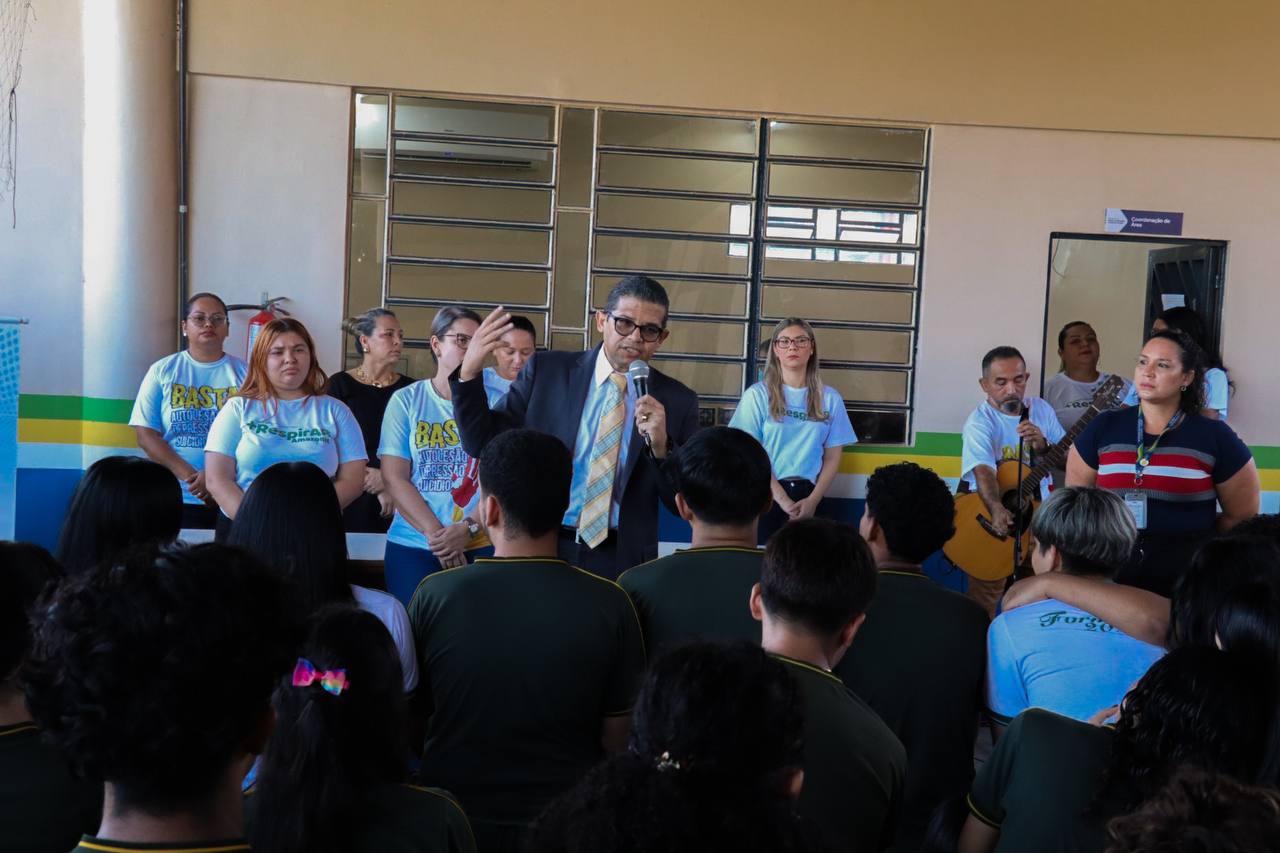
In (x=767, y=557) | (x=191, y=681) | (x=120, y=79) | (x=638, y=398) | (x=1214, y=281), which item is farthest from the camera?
(x=1214, y=281)

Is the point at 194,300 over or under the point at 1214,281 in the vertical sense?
under

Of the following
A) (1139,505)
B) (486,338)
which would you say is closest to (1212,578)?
(1139,505)

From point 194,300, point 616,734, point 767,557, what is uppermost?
point 194,300

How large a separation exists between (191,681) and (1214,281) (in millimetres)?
6716

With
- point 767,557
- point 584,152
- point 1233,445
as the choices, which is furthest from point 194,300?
point 1233,445

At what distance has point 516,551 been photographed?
2.47m

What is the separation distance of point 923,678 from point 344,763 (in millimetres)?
1405

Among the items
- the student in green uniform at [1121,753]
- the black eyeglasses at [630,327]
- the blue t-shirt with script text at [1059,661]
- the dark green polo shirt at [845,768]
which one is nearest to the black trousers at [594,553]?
Result: the black eyeglasses at [630,327]

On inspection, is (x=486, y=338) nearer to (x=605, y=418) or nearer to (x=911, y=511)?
(x=605, y=418)

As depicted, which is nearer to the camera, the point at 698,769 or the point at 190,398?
the point at 698,769

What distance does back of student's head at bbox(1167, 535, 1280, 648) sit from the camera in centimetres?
210

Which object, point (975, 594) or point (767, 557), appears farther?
point (975, 594)

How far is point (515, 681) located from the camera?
2.28 m

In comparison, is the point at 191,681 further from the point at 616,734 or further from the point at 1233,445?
the point at 1233,445
